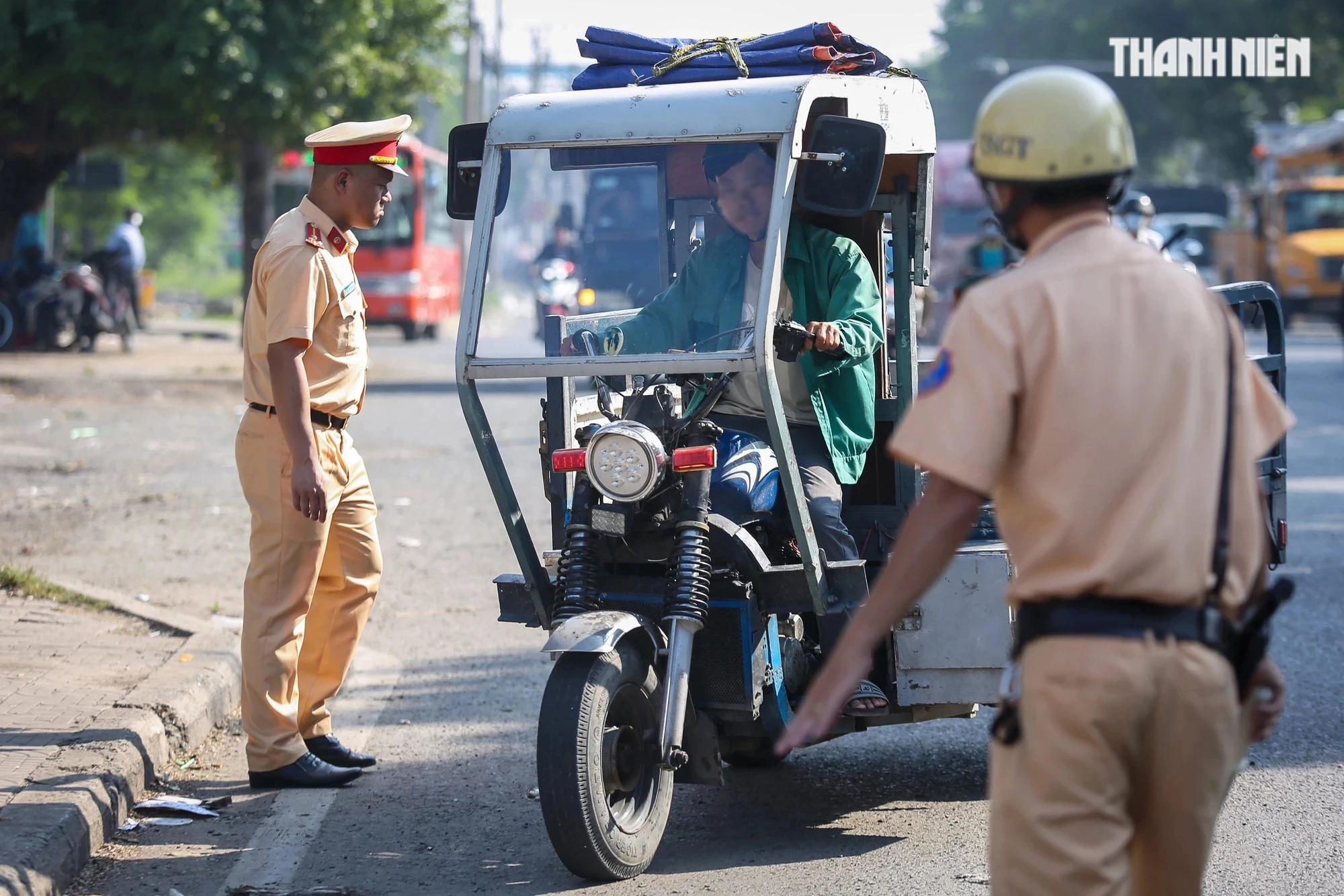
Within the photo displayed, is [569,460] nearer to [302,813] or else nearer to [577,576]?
[577,576]

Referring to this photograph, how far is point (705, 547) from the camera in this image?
4.18 metres

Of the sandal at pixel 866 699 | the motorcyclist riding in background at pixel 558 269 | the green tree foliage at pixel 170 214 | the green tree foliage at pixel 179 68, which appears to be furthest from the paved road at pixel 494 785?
the green tree foliage at pixel 170 214

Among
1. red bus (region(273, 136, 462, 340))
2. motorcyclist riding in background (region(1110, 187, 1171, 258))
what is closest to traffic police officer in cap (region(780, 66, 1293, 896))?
motorcyclist riding in background (region(1110, 187, 1171, 258))

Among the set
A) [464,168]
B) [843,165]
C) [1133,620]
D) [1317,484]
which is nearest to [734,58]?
[843,165]

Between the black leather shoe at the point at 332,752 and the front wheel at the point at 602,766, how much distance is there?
135cm

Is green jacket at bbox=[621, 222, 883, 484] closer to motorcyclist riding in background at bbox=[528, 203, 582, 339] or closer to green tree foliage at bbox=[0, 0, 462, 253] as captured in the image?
green tree foliage at bbox=[0, 0, 462, 253]

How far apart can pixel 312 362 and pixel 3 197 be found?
19.3 meters

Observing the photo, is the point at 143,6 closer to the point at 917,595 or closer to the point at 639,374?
the point at 639,374

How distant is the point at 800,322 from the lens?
4.63 metres

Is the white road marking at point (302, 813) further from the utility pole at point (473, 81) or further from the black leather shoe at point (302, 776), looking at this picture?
the utility pole at point (473, 81)

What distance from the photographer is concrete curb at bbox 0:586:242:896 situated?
411cm

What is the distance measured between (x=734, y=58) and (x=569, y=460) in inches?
52.0

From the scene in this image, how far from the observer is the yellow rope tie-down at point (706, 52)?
15.5ft

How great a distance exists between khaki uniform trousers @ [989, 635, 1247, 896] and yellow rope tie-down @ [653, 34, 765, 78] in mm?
2680
